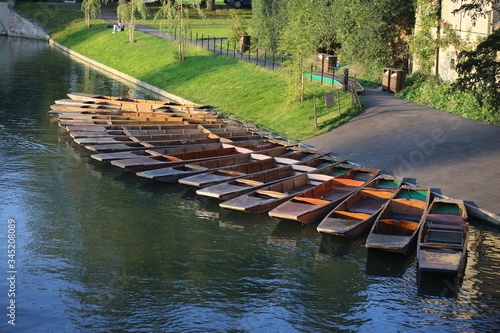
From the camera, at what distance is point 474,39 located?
96.8 feet

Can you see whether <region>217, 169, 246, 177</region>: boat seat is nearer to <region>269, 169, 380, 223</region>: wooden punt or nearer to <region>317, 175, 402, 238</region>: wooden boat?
<region>269, 169, 380, 223</region>: wooden punt

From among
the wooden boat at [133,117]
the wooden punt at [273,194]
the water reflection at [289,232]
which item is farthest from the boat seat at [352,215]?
the wooden boat at [133,117]

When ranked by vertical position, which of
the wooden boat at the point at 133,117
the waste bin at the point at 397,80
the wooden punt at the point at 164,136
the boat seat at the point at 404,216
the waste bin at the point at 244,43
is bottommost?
the boat seat at the point at 404,216

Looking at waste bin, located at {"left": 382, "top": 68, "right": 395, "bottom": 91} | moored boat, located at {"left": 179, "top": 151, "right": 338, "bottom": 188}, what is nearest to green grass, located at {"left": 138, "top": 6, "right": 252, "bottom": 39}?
waste bin, located at {"left": 382, "top": 68, "right": 395, "bottom": 91}

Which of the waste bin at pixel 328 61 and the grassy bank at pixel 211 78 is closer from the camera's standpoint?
the grassy bank at pixel 211 78

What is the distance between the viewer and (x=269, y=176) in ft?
72.8

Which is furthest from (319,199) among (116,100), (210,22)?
(210,22)

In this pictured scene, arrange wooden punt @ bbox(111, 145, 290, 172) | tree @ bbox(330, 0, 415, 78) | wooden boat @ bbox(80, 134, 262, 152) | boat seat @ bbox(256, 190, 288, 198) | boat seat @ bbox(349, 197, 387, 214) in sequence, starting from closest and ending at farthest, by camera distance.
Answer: boat seat @ bbox(349, 197, 387, 214)
boat seat @ bbox(256, 190, 288, 198)
wooden punt @ bbox(111, 145, 290, 172)
wooden boat @ bbox(80, 134, 262, 152)
tree @ bbox(330, 0, 415, 78)

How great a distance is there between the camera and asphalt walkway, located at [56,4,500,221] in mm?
21219

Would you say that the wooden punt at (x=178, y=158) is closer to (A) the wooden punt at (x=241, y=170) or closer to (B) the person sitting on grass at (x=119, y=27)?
(A) the wooden punt at (x=241, y=170)

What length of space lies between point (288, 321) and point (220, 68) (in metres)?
31.6

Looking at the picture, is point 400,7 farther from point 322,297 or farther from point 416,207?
point 322,297

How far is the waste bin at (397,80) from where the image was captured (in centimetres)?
3297

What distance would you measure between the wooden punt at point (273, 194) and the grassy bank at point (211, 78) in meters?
6.47
